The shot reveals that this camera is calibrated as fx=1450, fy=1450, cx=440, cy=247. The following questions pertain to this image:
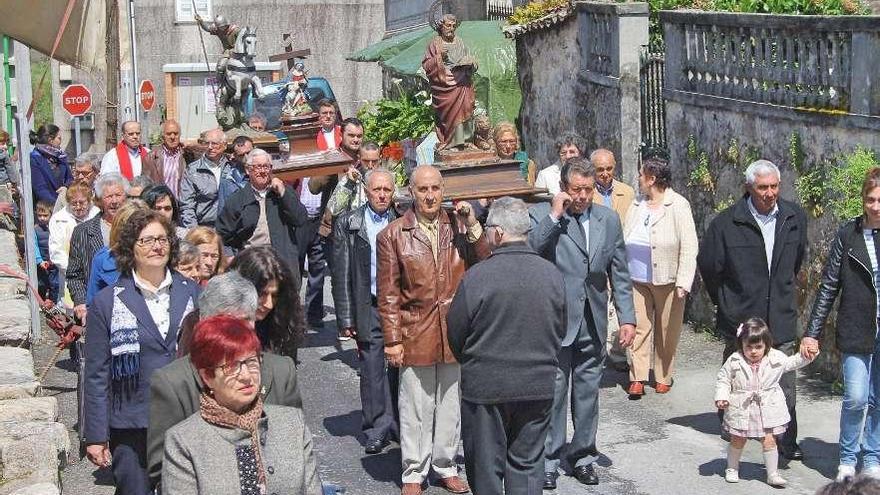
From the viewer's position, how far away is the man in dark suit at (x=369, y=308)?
30.7 feet

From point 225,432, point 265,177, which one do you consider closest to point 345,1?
point 265,177

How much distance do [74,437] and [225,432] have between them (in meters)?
5.50

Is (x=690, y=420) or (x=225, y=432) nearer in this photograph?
(x=225, y=432)

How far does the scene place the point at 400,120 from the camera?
63.5 feet

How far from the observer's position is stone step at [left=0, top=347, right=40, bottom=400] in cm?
944

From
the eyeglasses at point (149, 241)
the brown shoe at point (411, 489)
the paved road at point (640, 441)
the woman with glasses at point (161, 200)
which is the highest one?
the eyeglasses at point (149, 241)

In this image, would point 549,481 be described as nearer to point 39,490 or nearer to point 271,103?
point 39,490

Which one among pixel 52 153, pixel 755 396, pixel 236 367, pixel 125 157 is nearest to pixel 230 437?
pixel 236 367

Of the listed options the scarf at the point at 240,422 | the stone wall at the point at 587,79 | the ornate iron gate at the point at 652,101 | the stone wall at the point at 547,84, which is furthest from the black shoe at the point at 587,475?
the stone wall at the point at 547,84

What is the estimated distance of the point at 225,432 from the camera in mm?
4766

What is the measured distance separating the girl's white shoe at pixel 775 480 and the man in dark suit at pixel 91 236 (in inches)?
170

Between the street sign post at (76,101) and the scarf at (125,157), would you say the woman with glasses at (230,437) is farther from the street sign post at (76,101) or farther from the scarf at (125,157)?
the street sign post at (76,101)

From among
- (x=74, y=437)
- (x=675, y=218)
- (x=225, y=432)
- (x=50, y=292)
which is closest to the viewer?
(x=225, y=432)

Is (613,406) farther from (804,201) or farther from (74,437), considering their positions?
(74,437)
